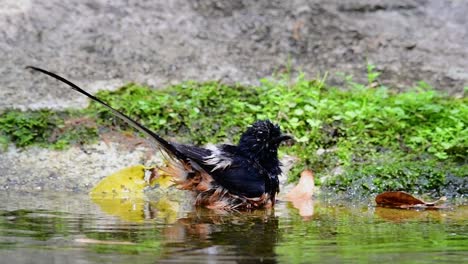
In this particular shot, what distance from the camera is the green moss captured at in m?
7.60

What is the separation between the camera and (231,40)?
9977mm

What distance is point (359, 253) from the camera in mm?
4168

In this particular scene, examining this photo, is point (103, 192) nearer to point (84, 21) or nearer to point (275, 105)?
point (275, 105)

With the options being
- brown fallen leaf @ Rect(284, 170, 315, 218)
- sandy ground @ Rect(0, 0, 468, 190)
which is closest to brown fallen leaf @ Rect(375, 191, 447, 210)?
brown fallen leaf @ Rect(284, 170, 315, 218)

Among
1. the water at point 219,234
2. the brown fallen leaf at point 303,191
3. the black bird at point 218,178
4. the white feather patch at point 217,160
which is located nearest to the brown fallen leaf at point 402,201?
the water at point 219,234

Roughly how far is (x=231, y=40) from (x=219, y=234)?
536 centimetres

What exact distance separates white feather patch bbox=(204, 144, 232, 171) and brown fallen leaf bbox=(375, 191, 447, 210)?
4.00ft

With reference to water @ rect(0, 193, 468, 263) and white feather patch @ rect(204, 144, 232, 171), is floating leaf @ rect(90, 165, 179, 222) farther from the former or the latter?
white feather patch @ rect(204, 144, 232, 171)

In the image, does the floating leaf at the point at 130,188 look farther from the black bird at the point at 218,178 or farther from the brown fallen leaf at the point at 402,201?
the brown fallen leaf at the point at 402,201

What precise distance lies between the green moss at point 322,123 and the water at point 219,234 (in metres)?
1.06

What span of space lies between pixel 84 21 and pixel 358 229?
567 centimetres

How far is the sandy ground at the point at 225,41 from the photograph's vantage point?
9.48 m

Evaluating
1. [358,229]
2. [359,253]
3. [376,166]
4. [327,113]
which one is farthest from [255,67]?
[359,253]

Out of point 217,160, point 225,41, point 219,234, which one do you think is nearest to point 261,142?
point 217,160
